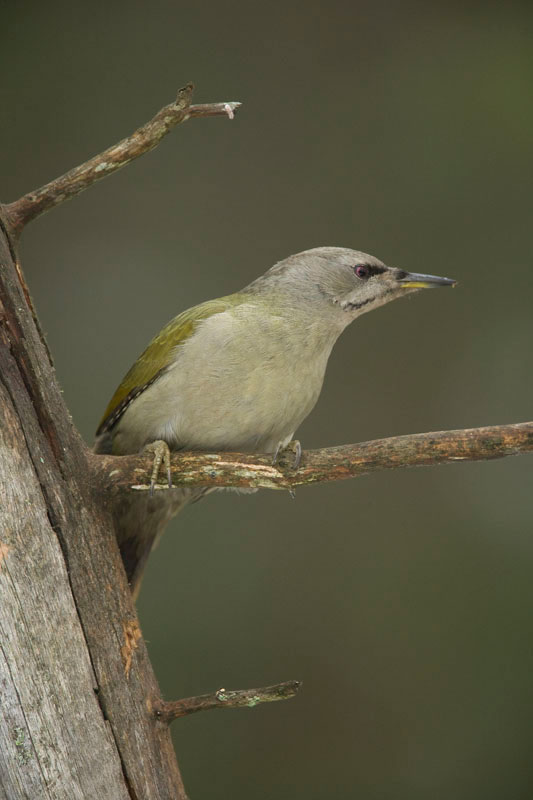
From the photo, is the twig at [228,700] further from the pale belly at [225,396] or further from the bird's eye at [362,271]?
the bird's eye at [362,271]

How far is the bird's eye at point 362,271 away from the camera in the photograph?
3.04 meters

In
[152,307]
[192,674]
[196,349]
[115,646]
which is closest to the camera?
[115,646]

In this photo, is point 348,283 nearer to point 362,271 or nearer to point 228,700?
point 362,271

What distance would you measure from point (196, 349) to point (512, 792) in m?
2.68

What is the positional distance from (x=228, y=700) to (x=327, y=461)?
0.60 m

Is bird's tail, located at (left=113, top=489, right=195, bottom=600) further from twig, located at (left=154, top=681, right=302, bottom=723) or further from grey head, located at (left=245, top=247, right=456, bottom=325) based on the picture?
grey head, located at (left=245, top=247, right=456, bottom=325)

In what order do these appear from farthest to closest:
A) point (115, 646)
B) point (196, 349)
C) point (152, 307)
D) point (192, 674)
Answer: point (152, 307)
point (192, 674)
point (196, 349)
point (115, 646)

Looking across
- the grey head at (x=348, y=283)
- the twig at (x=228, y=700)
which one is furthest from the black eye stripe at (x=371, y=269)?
the twig at (x=228, y=700)

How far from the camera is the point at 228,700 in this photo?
2.15 meters

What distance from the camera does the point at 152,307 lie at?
4.40 m

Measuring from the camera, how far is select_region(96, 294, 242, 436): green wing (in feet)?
9.27

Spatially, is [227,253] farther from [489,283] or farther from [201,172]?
[489,283]

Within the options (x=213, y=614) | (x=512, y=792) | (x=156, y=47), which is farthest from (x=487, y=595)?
(x=156, y=47)

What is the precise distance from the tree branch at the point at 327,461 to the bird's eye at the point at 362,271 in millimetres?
980
